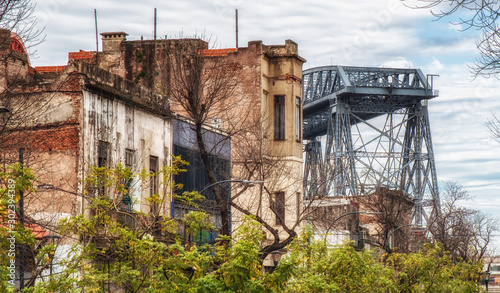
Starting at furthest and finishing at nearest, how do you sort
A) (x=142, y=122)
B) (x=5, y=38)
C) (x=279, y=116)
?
(x=279, y=116), (x=142, y=122), (x=5, y=38)

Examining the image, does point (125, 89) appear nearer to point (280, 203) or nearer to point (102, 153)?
point (102, 153)

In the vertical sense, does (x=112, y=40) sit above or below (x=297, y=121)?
above

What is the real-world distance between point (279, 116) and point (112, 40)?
8802 millimetres

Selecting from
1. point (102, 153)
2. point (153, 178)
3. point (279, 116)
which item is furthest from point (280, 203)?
point (102, 153)

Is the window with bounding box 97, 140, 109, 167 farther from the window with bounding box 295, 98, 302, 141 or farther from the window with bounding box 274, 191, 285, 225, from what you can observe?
the window with bounding box 295, 98, 302, 141

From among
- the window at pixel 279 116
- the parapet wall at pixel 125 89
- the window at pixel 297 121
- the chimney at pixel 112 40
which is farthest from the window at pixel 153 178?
the window at pixel 297 121

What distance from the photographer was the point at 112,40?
40094 mm

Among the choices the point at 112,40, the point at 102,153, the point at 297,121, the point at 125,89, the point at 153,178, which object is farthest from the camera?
the point at 297,121

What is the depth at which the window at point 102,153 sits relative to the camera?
26931 mm

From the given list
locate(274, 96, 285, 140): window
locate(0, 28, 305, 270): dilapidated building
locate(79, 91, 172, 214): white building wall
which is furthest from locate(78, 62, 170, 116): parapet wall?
locate(274, 96, 285, 140): window

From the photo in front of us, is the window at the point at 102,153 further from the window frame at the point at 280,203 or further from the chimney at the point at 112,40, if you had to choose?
the window frame at the point at 280,203

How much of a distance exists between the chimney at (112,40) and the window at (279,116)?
26.2ft

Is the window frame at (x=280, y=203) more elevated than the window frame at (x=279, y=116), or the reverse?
the window frame at (x=279, y=116)

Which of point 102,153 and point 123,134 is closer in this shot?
point 102,153
